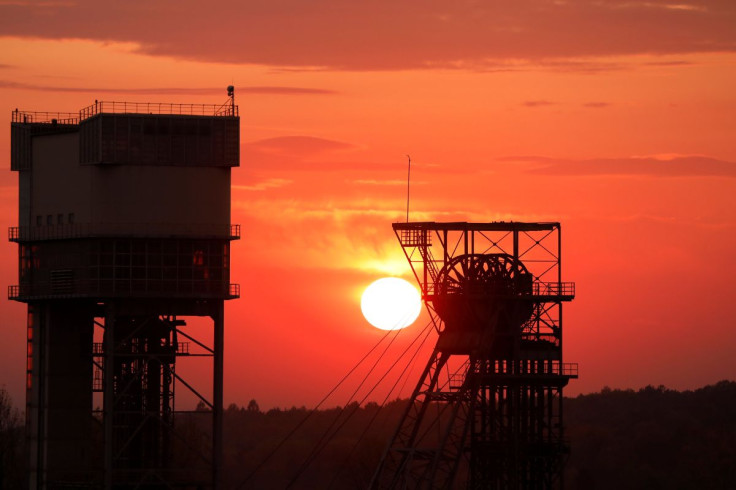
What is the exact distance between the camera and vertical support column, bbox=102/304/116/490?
383ft

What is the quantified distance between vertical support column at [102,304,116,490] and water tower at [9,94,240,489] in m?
0.10

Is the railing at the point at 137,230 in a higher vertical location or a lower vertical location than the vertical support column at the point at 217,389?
higher

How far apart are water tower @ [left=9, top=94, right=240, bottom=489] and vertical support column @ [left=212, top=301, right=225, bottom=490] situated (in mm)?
101

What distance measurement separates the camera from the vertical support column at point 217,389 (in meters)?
120

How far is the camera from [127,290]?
118375 millimetres

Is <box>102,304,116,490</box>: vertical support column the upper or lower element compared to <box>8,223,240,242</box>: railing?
lower

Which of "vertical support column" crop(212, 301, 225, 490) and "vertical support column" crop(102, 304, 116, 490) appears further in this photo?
"vertical support column" crop(212, 301, 225, 490)

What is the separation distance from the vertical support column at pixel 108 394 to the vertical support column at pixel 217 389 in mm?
7422

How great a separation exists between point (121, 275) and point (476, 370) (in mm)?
26654

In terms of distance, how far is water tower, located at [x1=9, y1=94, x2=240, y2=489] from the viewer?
119 meters

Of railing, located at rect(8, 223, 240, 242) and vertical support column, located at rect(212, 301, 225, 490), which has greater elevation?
railing, located at rect(8, 223, 240, 242)

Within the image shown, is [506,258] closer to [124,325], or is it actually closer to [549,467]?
[549,467]

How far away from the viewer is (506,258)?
121625mm

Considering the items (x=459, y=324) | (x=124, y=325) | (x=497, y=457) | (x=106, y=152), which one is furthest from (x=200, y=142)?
(x=497, y=457)
